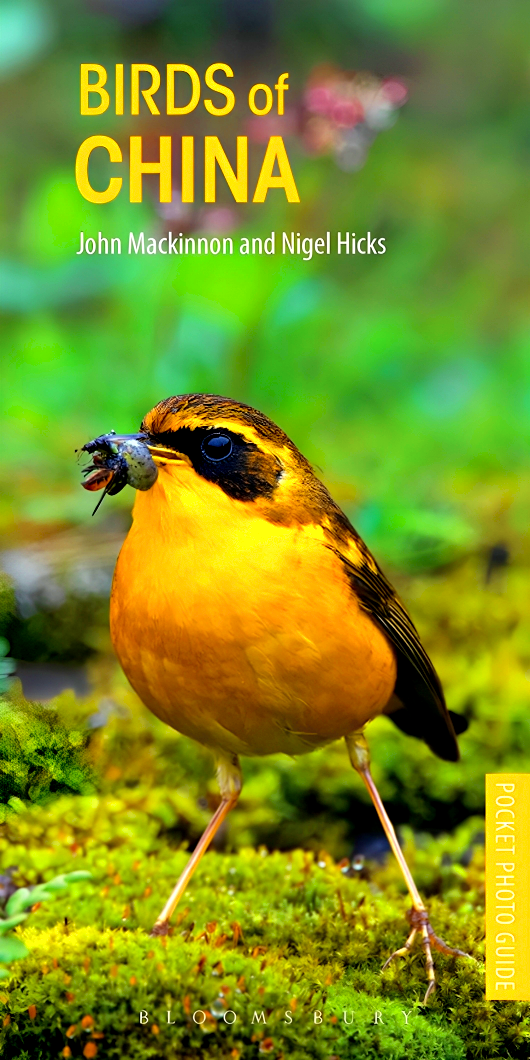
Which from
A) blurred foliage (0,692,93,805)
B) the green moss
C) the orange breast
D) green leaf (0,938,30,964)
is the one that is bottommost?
the green moss

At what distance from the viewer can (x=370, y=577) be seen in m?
2.88

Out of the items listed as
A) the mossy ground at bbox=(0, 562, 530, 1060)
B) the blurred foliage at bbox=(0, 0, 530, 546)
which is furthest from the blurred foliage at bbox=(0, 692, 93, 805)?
the blurred foliage at bbox=(0, 0, 530, 546)

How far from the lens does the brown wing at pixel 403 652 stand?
111 inches

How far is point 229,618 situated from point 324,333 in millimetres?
2027

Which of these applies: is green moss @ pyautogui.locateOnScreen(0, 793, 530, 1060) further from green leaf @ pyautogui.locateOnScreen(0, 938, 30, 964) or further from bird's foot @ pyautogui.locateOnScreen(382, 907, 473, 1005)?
green leaf @ pyautogui.locateOnScreen(0, 938, 30, 964)

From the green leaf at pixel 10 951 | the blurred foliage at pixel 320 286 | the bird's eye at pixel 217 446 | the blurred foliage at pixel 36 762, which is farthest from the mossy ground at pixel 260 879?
the bird's eye at pixel 217 446

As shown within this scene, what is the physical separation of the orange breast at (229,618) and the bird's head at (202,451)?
1.0 inches

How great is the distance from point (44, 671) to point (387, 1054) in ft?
6.26

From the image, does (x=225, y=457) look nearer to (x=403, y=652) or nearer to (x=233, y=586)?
(x=233, y=586)

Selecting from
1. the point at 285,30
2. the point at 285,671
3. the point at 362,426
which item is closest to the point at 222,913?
the point at 285,671

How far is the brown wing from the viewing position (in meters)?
2.83

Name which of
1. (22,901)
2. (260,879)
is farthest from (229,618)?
(260,879)

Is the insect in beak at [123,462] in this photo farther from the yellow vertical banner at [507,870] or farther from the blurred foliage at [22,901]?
the yellow vertical banner at [507,870]

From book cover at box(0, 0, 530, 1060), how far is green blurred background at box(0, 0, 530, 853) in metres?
0.01
